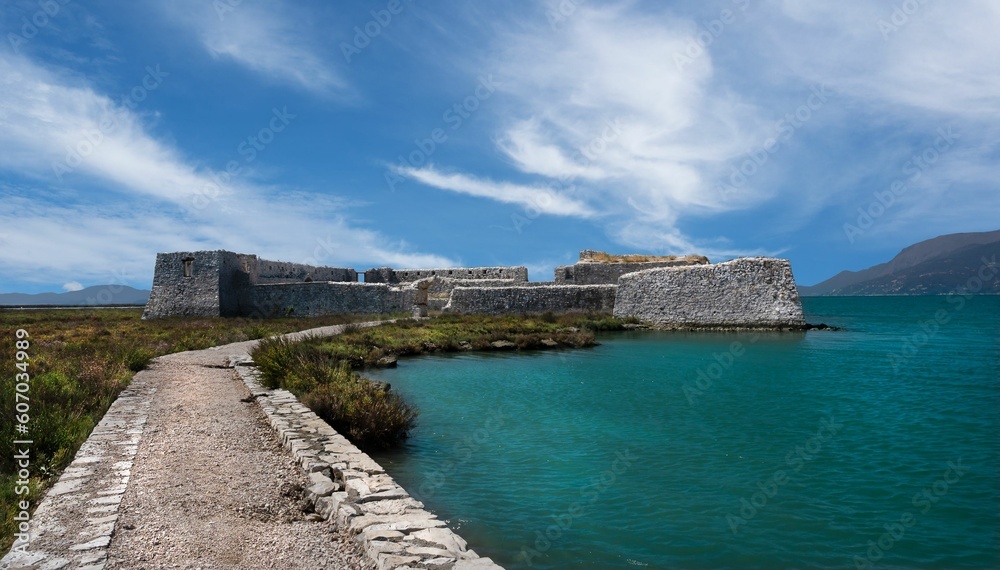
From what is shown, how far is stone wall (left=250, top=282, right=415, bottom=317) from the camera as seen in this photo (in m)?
33.7

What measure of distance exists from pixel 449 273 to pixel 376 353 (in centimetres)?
2228

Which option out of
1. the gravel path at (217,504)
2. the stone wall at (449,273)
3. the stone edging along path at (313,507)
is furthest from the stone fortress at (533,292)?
the stone edging along path at (313,507)

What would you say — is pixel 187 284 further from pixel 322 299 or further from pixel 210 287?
pixel 322 299

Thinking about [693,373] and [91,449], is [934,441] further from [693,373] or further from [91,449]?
[91,449]

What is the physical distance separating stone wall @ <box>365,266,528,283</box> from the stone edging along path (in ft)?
103

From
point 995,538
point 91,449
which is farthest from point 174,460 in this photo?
point 995,538

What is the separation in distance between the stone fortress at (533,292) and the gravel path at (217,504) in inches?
961

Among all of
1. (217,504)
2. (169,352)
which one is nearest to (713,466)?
(217,504)

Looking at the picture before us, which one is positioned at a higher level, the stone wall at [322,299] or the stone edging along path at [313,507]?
the stone wall at [322,299]

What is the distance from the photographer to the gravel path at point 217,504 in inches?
169

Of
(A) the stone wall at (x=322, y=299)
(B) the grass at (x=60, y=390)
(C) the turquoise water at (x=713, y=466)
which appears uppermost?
(A) the stone wall at (x=322, y=299)

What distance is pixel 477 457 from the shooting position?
8.33 metres

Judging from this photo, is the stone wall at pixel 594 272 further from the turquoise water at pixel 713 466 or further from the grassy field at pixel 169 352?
the turquoise water at pixel 713 466

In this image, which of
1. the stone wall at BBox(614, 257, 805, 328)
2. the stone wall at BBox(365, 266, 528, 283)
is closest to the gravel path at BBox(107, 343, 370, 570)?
the stone wall at BBox(614, 257, 805, 328)
